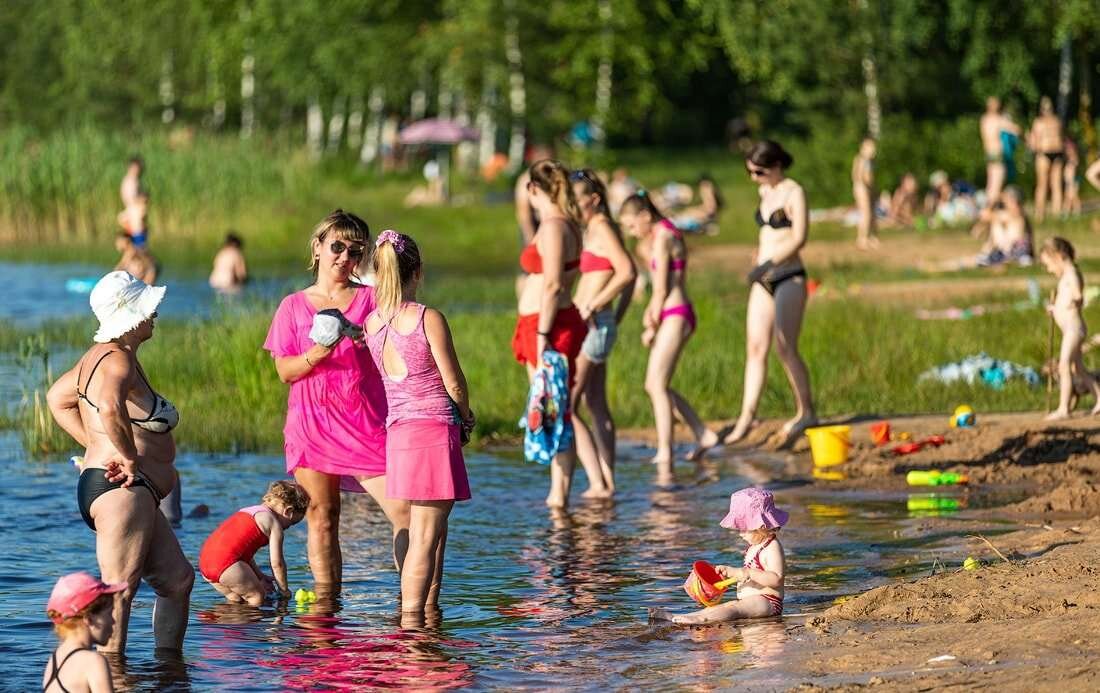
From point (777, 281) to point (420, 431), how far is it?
5.45 m

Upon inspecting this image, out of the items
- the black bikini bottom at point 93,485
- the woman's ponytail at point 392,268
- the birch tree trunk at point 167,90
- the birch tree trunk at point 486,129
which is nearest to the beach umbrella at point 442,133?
the birch tree trunk at point 486,129

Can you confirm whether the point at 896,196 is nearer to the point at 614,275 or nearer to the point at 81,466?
the point at 614,275

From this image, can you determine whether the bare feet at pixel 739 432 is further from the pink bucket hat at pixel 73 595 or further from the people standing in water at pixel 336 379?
the pink bucket hat at pixel 73 595

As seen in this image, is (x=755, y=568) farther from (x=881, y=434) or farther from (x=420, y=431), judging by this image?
(x=881, y=434)

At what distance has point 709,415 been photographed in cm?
1554

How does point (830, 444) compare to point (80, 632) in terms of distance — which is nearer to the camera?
point (80, 632)

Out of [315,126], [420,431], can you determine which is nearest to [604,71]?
[315,126]

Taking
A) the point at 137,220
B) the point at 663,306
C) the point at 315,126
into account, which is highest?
the point at 315,126

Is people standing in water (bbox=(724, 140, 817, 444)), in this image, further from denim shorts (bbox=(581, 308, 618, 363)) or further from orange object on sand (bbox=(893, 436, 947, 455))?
denim shorts (bbox=(581, 308, 618, 363))

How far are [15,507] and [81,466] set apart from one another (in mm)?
5059

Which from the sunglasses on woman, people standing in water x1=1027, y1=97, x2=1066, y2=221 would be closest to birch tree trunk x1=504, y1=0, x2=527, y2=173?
people standing in water x1=1027, y1=97, x2=1066, y2=221

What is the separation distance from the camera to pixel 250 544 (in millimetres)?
9141

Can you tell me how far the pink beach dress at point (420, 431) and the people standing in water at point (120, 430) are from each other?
106 cm

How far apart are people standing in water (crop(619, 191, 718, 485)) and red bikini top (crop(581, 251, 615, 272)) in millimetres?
699
